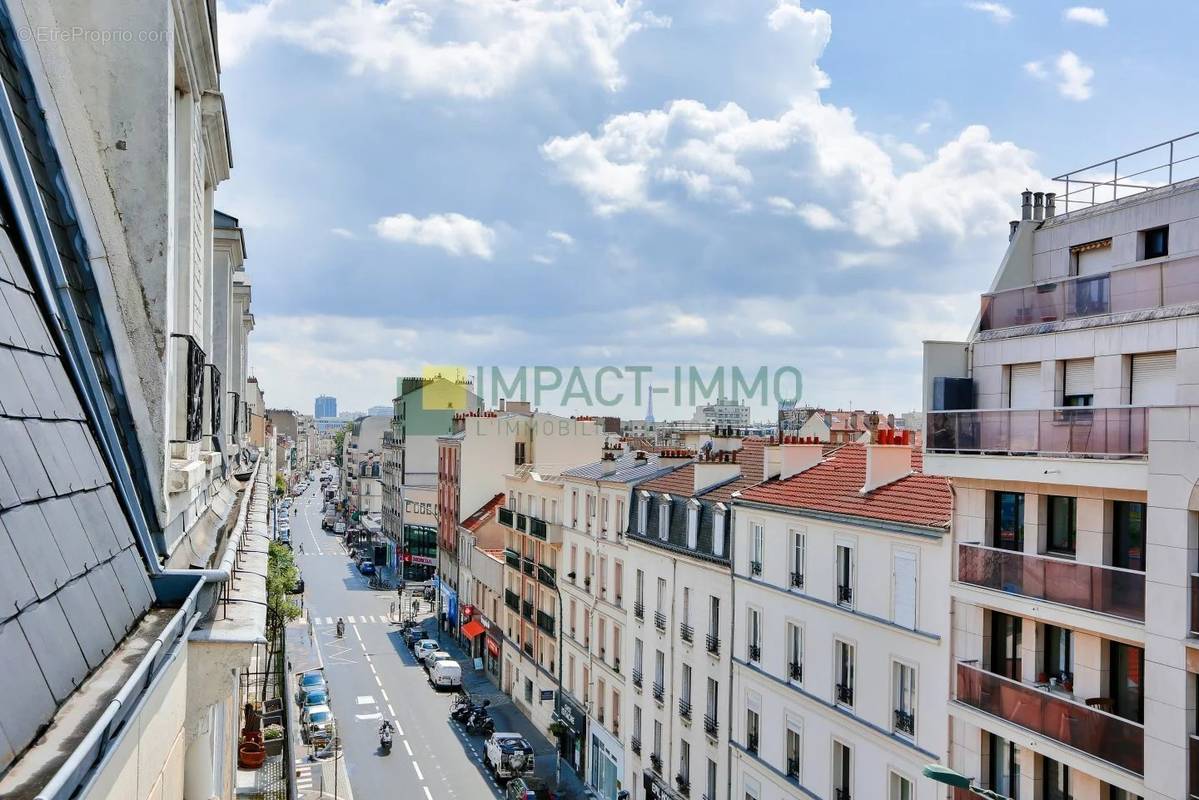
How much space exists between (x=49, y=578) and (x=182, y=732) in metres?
2.02

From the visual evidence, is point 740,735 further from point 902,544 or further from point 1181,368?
point 1181,368

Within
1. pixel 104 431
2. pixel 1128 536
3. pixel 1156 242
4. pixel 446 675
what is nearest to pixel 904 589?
pixel 1128 536

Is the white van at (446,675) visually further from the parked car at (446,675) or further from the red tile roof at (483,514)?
the red tile roof at (483,514)

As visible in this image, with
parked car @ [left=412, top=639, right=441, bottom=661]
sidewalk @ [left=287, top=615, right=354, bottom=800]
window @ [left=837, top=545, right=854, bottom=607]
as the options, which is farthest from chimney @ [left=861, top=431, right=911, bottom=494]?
parked car @ [left=412, top=639, right=441, bottom=661]

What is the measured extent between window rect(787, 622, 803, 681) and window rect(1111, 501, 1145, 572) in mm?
8913

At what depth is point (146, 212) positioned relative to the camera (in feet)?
19.8

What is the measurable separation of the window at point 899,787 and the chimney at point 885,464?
602cm

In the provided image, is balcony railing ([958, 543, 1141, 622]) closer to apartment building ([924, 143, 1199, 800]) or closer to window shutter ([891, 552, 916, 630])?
apartment building ([924, 143, 1199, 800])

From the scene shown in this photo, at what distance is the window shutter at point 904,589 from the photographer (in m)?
18.0

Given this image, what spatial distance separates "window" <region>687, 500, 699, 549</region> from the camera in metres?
26.8

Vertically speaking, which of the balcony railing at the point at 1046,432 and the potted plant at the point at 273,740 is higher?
the balcony railing at the point at 1046,432

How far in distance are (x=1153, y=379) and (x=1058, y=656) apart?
15.9 feet

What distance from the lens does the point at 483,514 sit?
55.6 metres

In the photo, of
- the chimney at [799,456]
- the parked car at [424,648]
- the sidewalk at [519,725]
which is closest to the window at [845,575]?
the chimney at [799,456]
